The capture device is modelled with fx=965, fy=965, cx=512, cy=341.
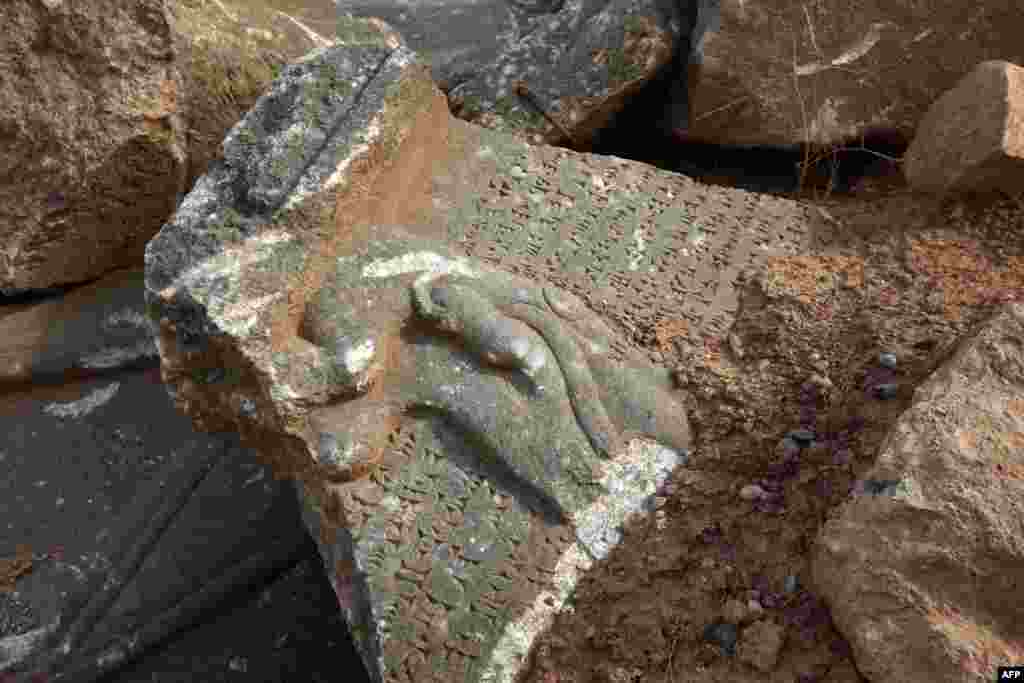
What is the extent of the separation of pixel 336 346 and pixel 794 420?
865 millimetres

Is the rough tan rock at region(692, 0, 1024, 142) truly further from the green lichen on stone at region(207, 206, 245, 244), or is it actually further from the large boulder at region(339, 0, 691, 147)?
the green lichen on stone at region(207, 206, 245, 244)

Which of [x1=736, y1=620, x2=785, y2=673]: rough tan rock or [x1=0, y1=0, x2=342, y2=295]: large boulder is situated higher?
[x1=0, y1=0, x2=342, y2=295]: large boulder

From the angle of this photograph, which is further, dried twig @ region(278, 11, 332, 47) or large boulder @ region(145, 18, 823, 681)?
dried twig @ region(278, 11, 332, 47)

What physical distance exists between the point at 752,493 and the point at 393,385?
0.69 metres

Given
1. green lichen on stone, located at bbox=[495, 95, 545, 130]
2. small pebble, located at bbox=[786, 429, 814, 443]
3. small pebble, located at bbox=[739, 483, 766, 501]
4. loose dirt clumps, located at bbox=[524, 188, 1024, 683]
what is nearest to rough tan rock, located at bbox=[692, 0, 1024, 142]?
green lichen on stone, located at bbox=[495, 95, 545, 130]

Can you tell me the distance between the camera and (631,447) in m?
1.79

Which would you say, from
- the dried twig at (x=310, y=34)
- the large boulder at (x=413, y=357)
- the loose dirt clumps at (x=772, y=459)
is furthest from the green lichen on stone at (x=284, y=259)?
the dried twig at (x=310, y=34)

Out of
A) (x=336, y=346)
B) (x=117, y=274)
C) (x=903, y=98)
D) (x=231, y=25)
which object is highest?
(x=231, y=25)

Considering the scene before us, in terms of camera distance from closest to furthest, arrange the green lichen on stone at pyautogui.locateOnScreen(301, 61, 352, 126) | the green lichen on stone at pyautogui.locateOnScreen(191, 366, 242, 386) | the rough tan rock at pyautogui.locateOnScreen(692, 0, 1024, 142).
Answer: the green lichen on stone at pyautogui.locateOnScreen(191, 366, 242, 386)
the green lichen on stone at pyautogui.locateOnScreen(301, 61, 352, 126)
the rough tan rock at pyautogui.locateOnScreen(692, 0, 1024, 142)

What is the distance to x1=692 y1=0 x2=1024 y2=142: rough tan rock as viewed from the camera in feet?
8.41

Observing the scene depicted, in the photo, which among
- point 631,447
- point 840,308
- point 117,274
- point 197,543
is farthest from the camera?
point 117,274

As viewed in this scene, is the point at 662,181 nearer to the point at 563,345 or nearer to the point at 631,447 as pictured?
the point at 563,345

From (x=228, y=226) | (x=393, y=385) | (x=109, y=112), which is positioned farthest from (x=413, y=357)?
(x=109, y=112)

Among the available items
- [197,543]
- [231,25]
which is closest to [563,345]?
[197,543]
